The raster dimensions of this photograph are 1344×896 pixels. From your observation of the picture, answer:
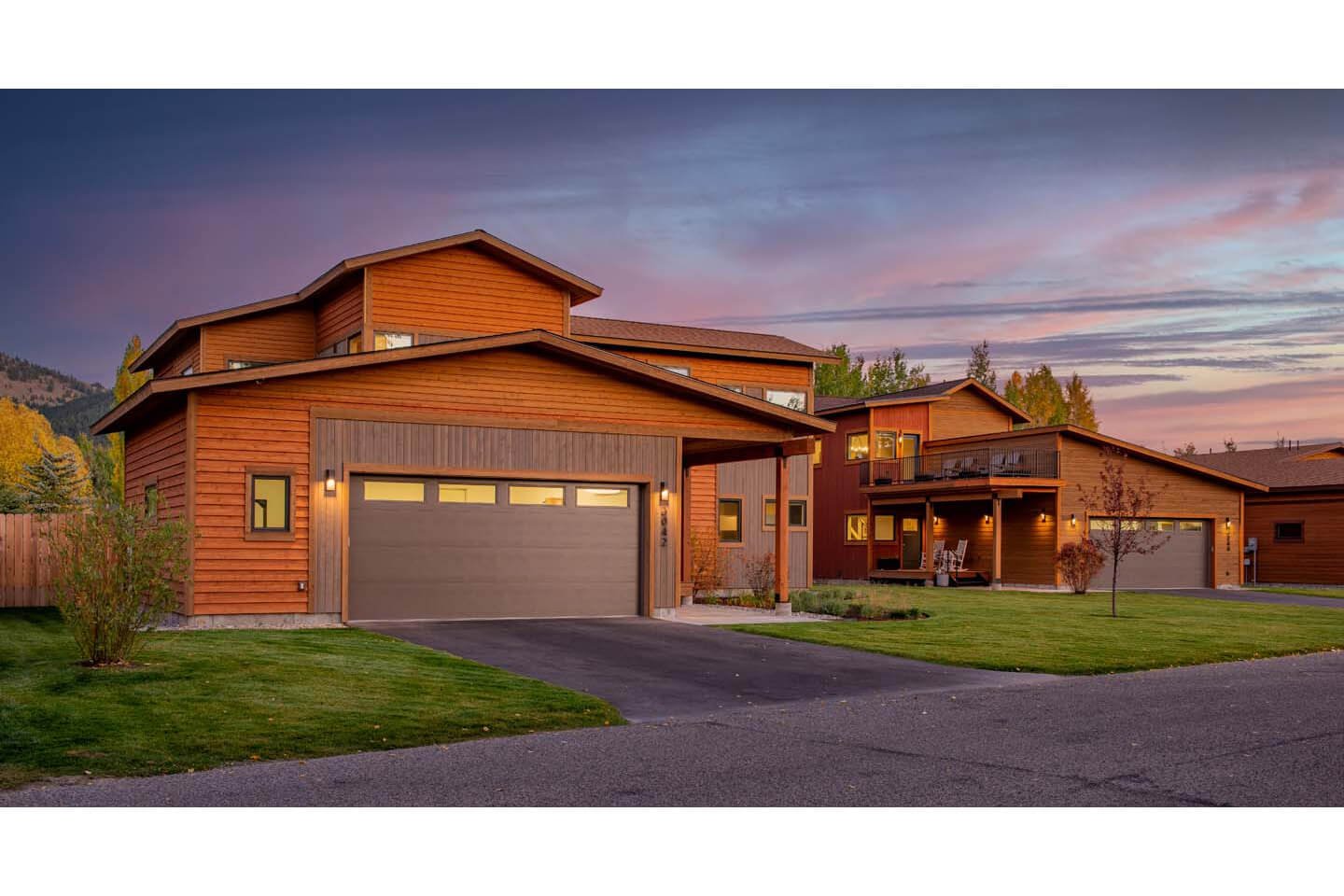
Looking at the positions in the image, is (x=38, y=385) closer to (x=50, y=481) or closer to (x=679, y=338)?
(x=50, y=481)

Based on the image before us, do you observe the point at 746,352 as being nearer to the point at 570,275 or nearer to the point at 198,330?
the point at 570,275

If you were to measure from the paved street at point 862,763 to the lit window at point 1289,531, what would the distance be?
3313 cm

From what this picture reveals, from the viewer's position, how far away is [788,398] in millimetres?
30672

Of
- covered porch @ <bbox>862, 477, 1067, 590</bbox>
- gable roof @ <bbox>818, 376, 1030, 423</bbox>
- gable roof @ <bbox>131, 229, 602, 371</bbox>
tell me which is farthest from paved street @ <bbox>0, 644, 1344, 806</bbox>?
gable roof @ <bbox>818, 376, 1030, 423</bbox>

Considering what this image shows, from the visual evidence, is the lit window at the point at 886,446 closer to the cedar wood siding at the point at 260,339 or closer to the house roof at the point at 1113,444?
Answer: the house roof at the point at 1113,444

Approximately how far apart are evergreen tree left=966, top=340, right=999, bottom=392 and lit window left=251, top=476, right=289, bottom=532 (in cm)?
7458

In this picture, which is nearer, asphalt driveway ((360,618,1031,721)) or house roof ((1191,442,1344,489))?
asphalt driveway ((360,618,1031,721))

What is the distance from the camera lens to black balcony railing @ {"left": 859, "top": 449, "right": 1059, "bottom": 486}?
36062 mm

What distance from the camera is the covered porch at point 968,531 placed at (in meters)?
36.0

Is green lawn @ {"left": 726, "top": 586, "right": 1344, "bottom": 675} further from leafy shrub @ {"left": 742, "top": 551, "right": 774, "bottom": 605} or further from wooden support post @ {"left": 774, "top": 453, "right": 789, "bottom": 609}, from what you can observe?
leafy shrub @ {"left": 742, "top": 551, "right": 774, "bottom": 605}

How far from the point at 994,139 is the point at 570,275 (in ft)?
41.9

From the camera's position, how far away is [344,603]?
18.6 m

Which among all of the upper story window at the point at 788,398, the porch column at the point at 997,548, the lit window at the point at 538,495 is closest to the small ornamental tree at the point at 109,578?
the lit window at the point at 538,495
